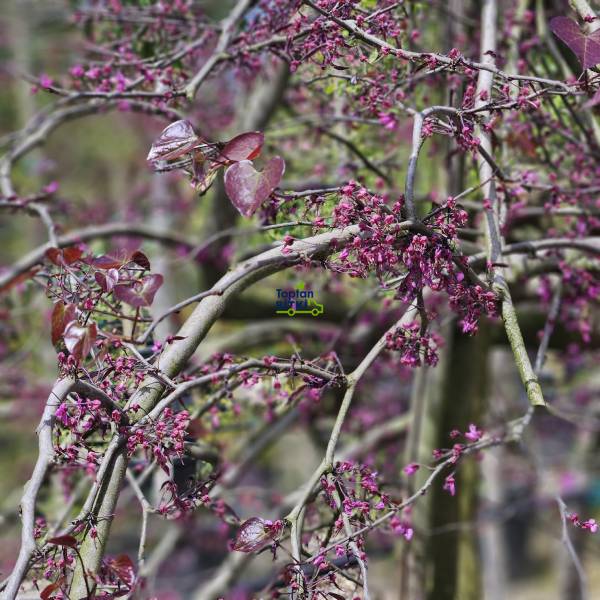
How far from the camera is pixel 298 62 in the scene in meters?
1.89

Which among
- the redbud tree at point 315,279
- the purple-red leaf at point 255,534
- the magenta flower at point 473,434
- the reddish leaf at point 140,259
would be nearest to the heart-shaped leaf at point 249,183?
the redbud tree at point 315,279

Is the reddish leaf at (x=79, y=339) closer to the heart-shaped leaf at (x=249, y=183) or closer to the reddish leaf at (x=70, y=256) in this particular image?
the reddish leaf at (x=70, y=256)

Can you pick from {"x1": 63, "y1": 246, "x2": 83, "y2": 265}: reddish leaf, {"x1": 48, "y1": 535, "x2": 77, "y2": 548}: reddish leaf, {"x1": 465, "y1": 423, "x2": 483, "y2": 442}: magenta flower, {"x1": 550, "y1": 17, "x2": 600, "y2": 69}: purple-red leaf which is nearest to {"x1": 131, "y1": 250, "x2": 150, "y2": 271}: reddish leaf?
{"x1": 63, "y1": 246, "x2": 83, "y2": 265}: reddish leaf

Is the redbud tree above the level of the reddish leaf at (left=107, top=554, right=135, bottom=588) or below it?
above

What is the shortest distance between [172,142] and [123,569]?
90cm

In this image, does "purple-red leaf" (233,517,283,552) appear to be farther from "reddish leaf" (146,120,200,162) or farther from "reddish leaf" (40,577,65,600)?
"reddish leaf" (146,120,200,162)

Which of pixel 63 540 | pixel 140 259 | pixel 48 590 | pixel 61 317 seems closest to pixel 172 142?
pixel 140 259

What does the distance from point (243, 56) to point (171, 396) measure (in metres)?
1.23

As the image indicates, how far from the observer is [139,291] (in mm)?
1655

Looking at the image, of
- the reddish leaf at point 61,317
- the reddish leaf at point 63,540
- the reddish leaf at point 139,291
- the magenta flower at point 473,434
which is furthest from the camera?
the magenta flower at point 473,434

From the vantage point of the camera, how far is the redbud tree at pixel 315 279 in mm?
1567

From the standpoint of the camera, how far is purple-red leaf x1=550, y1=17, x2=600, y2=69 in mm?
1612

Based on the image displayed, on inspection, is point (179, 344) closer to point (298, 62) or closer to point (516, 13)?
point (298, 62)

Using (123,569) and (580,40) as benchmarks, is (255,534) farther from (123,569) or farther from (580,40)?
(580,40)
